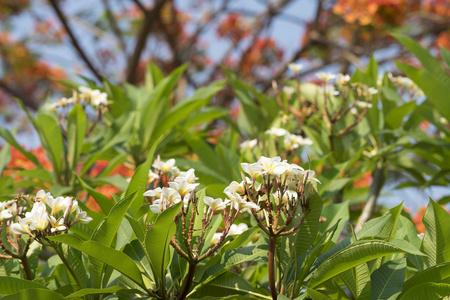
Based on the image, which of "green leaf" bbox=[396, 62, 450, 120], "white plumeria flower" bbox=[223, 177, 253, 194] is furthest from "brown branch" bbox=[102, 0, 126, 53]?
"white plumeria flower" bbox=[223, 177, 253, 194]

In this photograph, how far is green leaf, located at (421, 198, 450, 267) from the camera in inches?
46.1

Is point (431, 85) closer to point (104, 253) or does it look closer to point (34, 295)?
point (104, 253)

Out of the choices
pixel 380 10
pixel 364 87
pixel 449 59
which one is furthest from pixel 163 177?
pixel 380 10

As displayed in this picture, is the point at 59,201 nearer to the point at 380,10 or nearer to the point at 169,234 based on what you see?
the point at 169,234

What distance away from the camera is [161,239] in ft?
3.33

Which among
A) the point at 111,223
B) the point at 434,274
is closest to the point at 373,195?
the point at 434,274

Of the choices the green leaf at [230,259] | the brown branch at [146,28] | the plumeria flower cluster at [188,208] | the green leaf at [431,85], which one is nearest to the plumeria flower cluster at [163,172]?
the plumeria flower cluster at [188,208]

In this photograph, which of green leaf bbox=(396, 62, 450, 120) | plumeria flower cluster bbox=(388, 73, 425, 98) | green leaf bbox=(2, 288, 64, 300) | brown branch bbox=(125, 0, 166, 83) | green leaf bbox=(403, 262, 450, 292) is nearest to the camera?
green leaf bbox=(2, 288, 64, 300)

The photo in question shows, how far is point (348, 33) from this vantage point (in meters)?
7.45

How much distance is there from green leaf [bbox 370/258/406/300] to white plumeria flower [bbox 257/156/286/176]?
374 millimetres

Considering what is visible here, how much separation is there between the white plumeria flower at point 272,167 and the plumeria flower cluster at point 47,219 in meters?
0.45

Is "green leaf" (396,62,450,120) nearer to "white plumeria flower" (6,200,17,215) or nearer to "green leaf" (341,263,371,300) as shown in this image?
"green leaf" (341,263,371,300)

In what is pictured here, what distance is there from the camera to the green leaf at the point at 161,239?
97cm

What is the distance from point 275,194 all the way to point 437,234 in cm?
45
